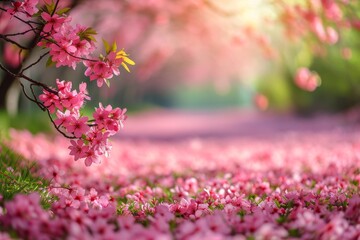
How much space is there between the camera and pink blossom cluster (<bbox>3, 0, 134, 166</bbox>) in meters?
4.02

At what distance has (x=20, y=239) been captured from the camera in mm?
3090

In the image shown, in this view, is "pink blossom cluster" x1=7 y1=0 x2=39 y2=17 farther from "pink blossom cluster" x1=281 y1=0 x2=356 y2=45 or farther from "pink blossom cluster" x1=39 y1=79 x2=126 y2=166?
"pink blossom cluster" x1=281 y1=0 x2=356 y2=45

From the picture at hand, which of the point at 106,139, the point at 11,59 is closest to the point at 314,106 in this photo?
the point at 11,59

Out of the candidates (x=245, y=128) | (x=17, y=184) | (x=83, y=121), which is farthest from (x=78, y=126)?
(x=245, y=128)

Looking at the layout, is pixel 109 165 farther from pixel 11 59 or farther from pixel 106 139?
pixel 11 59

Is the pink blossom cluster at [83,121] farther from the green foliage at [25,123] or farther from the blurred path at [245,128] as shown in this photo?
the blurred path at [245,128]

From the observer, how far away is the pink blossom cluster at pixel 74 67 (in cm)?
402

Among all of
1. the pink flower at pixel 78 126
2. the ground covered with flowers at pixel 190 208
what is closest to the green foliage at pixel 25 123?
the ground covered with flowers at pixel 190 208

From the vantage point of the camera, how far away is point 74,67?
13.5ft

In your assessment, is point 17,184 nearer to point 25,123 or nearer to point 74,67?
point 74,67

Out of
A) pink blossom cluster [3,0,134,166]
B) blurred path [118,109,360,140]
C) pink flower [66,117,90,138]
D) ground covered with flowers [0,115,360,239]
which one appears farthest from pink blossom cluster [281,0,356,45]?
blurred path [118,109,360,140]

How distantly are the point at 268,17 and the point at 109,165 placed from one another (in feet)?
18.4

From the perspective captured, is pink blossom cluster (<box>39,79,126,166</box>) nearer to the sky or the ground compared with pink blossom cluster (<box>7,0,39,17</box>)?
nearer to the ground

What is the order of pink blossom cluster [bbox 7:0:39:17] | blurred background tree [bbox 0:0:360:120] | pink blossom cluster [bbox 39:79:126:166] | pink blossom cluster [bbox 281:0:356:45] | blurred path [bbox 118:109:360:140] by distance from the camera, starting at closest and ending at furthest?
pink blossom cluster [bbox 7:0:39:17], pink blossom cluster [bbox 39:79:126:166], pink blossom cluster [bbox 281:0:356:45], blurred background tree [bbox 0:0:360:120], blurred path [bbox 118:109:360:140]
